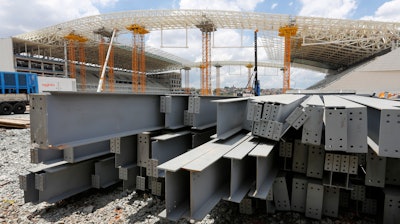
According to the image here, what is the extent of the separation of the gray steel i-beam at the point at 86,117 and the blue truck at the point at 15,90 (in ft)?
62.8

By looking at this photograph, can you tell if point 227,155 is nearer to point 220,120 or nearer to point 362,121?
point 220,120

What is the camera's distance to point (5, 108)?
58.1ft

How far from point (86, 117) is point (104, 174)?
1842 mm

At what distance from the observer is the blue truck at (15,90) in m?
17.8

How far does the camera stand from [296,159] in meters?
4.41

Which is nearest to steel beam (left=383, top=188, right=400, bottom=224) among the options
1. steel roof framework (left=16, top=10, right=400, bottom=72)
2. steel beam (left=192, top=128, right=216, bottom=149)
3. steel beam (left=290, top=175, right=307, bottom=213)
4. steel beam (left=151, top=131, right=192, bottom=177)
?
steel beam (left=290, top=175, right=307, bottom=213)

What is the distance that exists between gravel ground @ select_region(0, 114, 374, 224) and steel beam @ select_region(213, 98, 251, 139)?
149 cm

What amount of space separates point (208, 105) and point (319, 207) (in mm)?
3343

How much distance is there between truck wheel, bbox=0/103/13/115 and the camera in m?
17.5

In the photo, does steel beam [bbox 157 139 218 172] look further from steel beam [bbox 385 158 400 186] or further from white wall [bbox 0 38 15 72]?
white wall [bbox 0 38 15 72]

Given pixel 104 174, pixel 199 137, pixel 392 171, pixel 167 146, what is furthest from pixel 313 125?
pixel 104 174

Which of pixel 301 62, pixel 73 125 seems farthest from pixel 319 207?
pixel 301 62

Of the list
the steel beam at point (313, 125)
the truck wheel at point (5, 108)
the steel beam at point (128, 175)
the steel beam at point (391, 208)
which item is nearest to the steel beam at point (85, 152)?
the steel beam at point (128, 175)

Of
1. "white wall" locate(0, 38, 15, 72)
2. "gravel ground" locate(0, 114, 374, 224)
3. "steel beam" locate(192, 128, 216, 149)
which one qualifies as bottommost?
"gravel ground" locate(0, 114, 374, 224)
